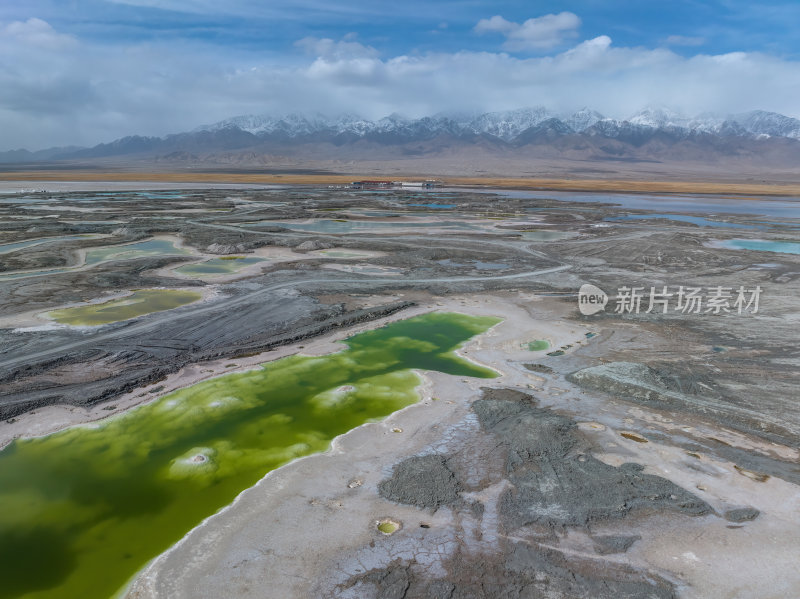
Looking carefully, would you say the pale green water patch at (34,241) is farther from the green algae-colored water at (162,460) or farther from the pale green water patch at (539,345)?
the pale green water patch at (539,345)

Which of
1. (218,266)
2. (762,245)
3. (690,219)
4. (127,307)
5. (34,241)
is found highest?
(34,241)

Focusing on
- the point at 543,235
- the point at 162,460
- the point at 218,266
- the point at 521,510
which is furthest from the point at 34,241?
the point at 521,510

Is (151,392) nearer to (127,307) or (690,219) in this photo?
(127,307)

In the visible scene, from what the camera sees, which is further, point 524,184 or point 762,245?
point 524,184

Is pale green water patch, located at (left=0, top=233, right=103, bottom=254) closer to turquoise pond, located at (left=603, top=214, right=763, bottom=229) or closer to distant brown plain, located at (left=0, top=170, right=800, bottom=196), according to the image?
turquoise pond, located at (left=603, top=214, right=763, bottom=229)

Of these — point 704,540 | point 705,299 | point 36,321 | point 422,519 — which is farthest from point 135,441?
point 705,299

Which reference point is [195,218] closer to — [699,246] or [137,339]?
[137,339]
